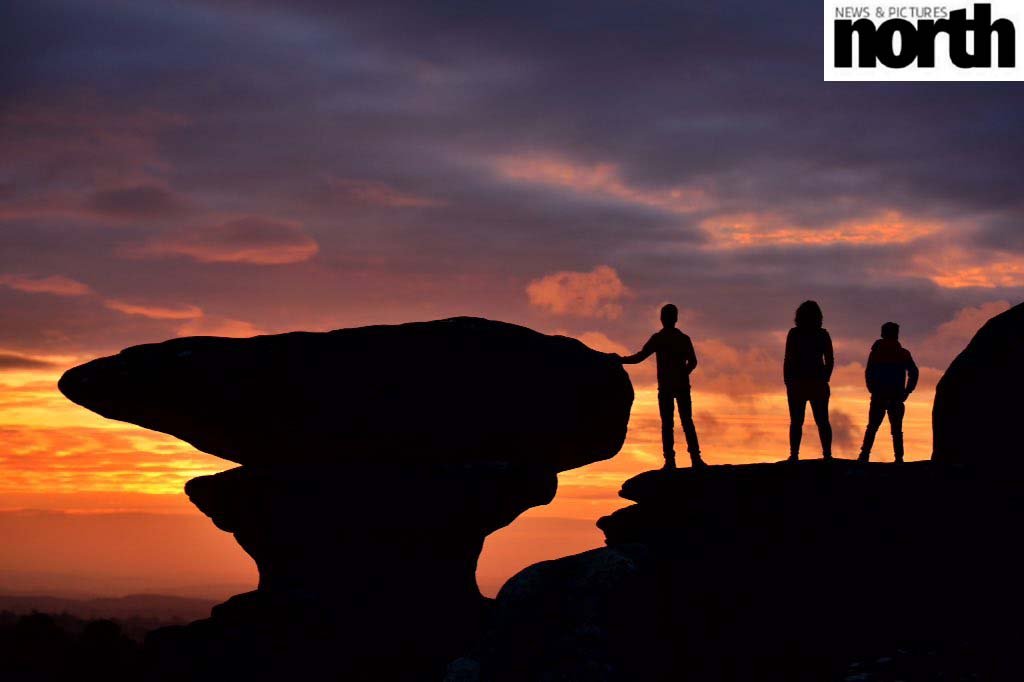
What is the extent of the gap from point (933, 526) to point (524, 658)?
551 centimetres

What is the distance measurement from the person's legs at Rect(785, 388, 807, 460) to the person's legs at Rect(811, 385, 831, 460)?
142mm

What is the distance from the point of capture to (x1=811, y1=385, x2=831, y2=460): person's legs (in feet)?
50.1

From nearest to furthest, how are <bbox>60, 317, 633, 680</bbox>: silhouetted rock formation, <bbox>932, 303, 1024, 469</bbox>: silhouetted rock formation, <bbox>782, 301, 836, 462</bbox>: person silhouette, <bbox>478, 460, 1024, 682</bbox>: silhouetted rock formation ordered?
<bbox>478, 460, 1024, 682</bbox>: silhouetted rock formation → <bbox>782, 301, 836, 462</bbox>: person silhouette → <bbox>932, 303, 1024, 469</bbox>: silhouetted rock formation → <bbox>60, 317, 633, 680</bbox>: silhouetted rock formation

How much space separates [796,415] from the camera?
15430 mm

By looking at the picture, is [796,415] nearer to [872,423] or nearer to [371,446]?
[872,423]

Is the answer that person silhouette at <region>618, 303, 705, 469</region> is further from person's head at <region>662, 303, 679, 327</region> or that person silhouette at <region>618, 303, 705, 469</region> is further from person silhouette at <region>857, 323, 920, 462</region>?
person silhouette at <region>857, 323, 920, 462</region>

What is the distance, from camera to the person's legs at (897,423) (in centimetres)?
1605

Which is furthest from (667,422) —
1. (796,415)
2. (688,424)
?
(796,415)

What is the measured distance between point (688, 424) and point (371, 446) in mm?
5108

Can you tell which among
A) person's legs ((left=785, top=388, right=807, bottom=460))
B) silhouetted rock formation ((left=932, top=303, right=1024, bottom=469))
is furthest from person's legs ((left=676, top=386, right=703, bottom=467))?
silhouetted rock formation ((left=932, top=303, right=1024, bottom=469))

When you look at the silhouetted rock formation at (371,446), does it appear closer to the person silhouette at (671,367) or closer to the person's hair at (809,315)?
the person silhouette at (671,367)

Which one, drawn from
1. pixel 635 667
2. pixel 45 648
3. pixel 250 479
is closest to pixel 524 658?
pixel 635 667

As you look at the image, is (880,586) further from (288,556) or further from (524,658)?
(288,556)

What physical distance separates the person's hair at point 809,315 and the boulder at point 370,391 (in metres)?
4.08
